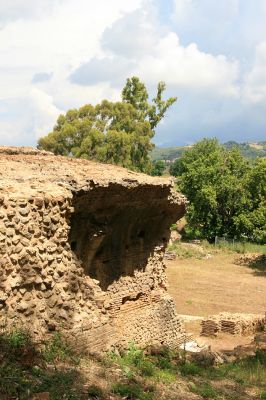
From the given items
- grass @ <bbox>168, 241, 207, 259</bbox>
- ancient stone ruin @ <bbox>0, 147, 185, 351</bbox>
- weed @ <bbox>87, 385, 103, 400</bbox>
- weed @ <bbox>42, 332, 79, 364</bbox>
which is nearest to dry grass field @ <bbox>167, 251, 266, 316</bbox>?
grass @ <bbox>168, 241, 207, 259</bbox>

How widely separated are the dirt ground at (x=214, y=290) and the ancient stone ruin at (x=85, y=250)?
14.2 feet

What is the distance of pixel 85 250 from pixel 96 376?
11.0 ft

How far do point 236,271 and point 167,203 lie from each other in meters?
18.0

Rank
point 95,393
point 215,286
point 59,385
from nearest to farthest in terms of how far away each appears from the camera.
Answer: point 59,385
point 95,393
point 215,286

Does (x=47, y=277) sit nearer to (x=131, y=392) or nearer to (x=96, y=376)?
(x=96, y=376)

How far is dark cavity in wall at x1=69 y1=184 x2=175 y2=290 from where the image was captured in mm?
9578

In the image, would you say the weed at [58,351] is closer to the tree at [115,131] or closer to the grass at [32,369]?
the grass at [32,369]

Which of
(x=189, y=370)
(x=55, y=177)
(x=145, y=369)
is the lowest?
(x=189, y=370)

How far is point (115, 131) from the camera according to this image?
34.9m

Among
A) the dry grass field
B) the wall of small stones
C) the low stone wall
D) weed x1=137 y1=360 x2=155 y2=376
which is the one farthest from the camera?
the dry grass field

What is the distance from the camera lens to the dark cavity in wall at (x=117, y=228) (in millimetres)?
9578

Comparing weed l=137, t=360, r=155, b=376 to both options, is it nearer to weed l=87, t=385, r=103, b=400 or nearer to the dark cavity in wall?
weed l=87, t=385, r=103, b=400

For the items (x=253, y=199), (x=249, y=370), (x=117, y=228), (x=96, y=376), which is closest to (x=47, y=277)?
(x=96, y=376)

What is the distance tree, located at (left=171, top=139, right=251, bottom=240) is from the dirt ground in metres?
5.72
